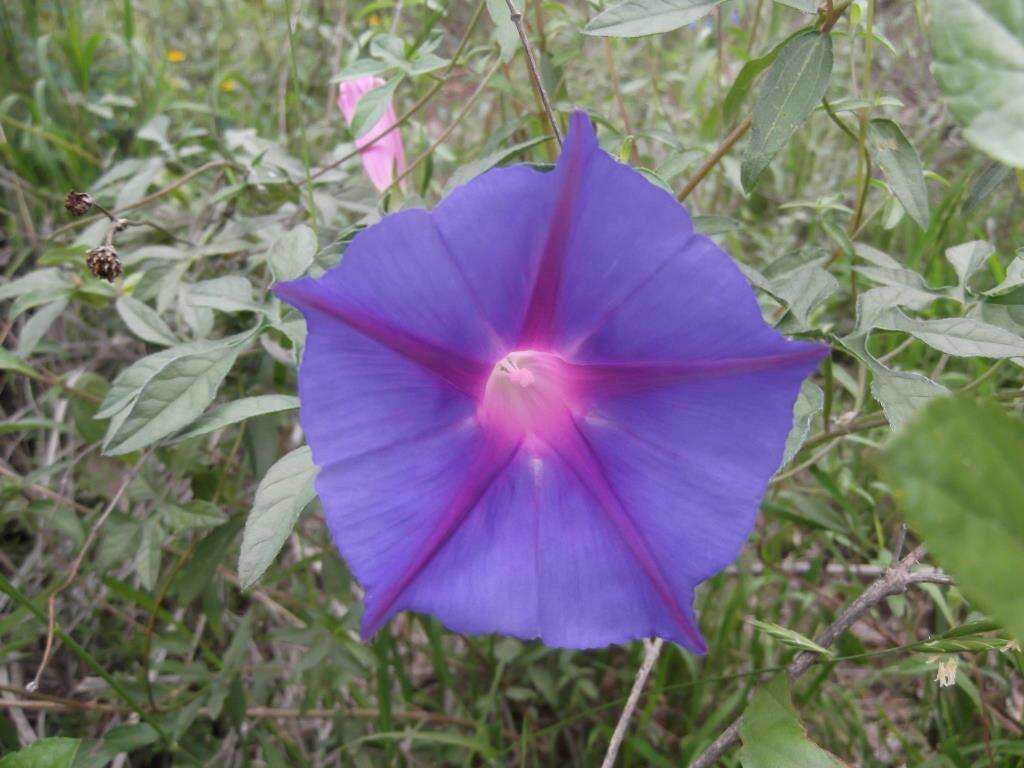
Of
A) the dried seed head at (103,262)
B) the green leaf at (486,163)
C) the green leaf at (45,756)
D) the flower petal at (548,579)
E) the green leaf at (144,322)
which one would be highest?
the green leaf at (486,163)

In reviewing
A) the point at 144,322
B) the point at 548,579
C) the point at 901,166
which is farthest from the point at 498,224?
the point at 144,322

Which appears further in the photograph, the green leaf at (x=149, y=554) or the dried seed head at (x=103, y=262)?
the green leaf at (x=149, y=554)

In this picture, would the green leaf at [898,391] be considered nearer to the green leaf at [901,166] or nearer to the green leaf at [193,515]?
the green leaf at [901,166]

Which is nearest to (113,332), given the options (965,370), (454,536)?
(454,536)

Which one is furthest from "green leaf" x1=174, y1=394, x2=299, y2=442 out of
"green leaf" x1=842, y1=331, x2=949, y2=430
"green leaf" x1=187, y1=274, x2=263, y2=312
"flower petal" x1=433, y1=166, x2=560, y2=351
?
"green leaf" x1=842, y1=331, x2=949, y2=430

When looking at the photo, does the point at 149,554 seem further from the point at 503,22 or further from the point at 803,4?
the point at 803,4

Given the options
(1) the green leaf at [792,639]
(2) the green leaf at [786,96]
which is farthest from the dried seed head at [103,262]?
(1) the green leaf at [792,639]

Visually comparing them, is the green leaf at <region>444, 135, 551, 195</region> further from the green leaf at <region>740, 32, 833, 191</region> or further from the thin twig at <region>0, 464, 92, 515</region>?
the thin twig at <region>0, 464, 92, 515</region>
